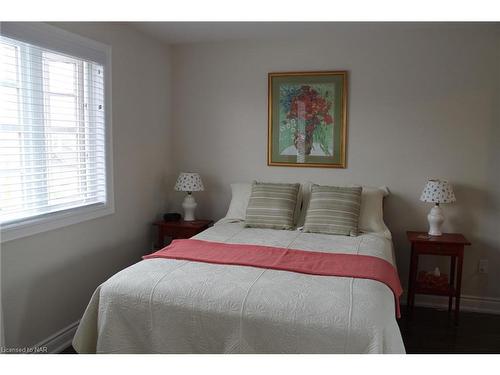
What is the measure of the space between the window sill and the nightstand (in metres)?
0.57

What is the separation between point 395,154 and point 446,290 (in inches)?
45.7

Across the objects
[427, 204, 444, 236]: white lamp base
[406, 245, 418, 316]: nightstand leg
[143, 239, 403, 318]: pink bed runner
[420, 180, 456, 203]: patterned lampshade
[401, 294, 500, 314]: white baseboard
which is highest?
[420, 180, 456, 203]: patterned lampshade

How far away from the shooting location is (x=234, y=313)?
6.62 feet

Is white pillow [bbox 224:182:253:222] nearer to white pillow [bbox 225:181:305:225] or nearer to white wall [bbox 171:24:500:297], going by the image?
white pillow [bbox 225:181:305:225]

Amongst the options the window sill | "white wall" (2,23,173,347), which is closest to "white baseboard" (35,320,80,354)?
"white wall" (2,23,173,347)

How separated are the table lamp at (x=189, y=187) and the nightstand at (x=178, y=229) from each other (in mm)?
113

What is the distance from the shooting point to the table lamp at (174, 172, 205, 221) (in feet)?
12.7

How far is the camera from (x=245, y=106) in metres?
4.00

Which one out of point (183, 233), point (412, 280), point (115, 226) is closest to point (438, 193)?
point (412, 280)

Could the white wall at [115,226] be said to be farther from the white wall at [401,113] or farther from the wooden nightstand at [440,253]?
the wooden nightstand at [440,253]

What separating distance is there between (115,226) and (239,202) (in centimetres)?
107

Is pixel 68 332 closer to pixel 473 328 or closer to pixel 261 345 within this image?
pixel 261 345
